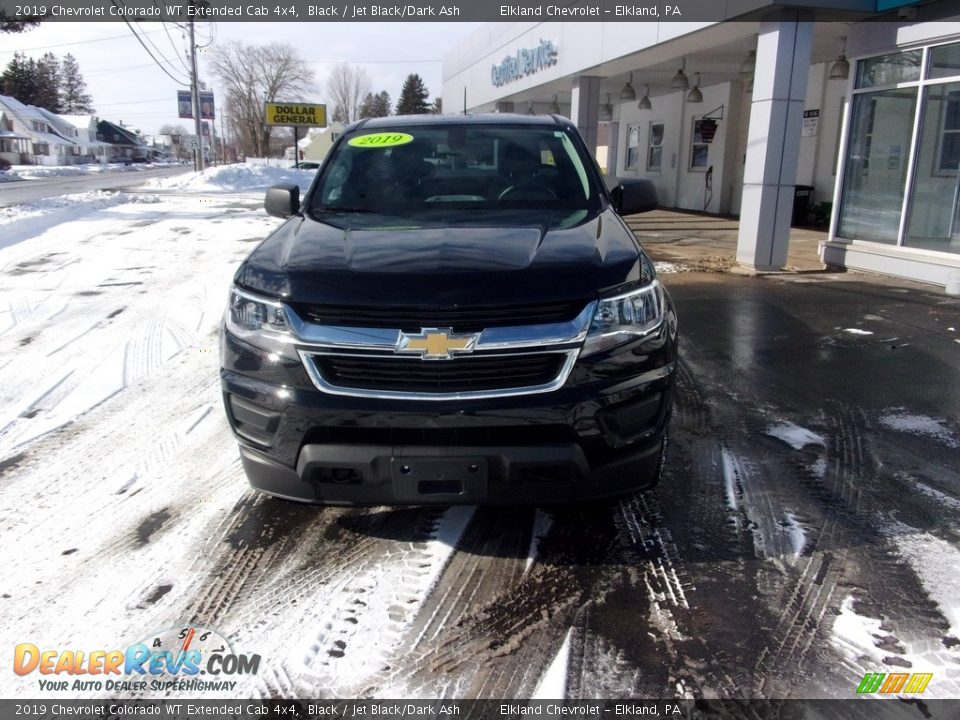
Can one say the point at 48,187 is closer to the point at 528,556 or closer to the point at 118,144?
the point at 528,556

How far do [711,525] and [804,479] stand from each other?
A: 0.81 m

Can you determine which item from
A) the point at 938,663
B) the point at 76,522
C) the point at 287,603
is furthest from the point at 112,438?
the point at 938,663

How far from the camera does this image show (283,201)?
4117 mm

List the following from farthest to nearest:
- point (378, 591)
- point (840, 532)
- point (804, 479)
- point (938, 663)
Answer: point (804, 479), point (840, 532), point (378, 591), point (938, 663)

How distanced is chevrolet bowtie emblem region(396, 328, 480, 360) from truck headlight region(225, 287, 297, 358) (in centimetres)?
43

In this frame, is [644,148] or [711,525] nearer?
[711,525]

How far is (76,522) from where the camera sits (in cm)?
329

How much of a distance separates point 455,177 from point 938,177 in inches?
328

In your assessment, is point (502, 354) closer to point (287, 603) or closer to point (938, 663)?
point (287, 603)

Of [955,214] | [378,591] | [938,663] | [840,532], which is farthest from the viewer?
[955,214]

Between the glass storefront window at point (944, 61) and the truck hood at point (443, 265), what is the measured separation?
8118 mm

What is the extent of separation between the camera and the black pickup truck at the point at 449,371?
261 cm

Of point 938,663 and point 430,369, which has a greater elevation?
point 430,369

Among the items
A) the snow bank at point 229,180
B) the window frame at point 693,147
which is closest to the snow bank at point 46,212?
the snow bank at point 229,180
